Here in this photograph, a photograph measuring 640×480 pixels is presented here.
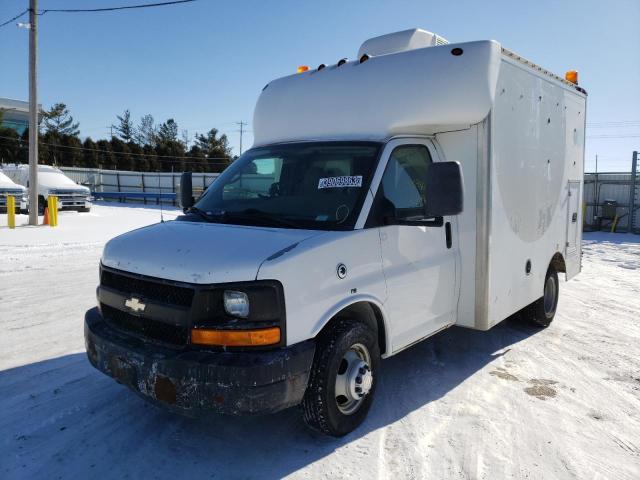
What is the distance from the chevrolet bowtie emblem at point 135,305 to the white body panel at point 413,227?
21 centimetres

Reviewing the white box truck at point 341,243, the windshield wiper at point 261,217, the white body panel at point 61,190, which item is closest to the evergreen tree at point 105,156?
the white body panel at point 61,190

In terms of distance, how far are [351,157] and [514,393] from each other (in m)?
2.47

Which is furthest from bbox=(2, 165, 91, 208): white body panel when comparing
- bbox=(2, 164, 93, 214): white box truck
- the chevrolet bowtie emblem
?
the chevrolet bowtie emblem

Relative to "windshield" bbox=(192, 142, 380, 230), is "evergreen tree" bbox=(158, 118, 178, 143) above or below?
above

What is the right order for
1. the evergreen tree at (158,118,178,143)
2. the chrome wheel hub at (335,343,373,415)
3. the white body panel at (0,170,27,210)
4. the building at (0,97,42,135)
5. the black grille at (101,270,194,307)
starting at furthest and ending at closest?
the evergreen tree at (158,118,178,143), the building at (0,97,42,135), the white body panel at (0,170,27,210), the chrome wheel hub at (335,343,373,415), the black grille at (101,270,194,307)

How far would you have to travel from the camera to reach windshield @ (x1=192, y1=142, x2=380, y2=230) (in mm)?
3808

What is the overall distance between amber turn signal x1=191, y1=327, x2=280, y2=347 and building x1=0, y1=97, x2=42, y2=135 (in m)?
51.1

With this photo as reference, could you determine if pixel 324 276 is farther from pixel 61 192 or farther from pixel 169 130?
pixel 169 130

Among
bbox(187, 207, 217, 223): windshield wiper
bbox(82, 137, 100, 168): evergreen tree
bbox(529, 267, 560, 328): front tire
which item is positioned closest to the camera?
bbox(187, 207, 217, 223): windshield wiper

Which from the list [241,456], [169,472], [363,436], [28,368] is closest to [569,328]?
[363,436]

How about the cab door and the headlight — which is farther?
the cab door

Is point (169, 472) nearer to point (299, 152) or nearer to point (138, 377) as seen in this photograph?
point (138, 377)

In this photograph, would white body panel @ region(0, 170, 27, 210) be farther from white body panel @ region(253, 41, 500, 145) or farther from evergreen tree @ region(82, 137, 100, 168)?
evergreen tree @ region(82, 137, 100, 168)

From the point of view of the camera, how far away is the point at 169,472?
3.20 m
